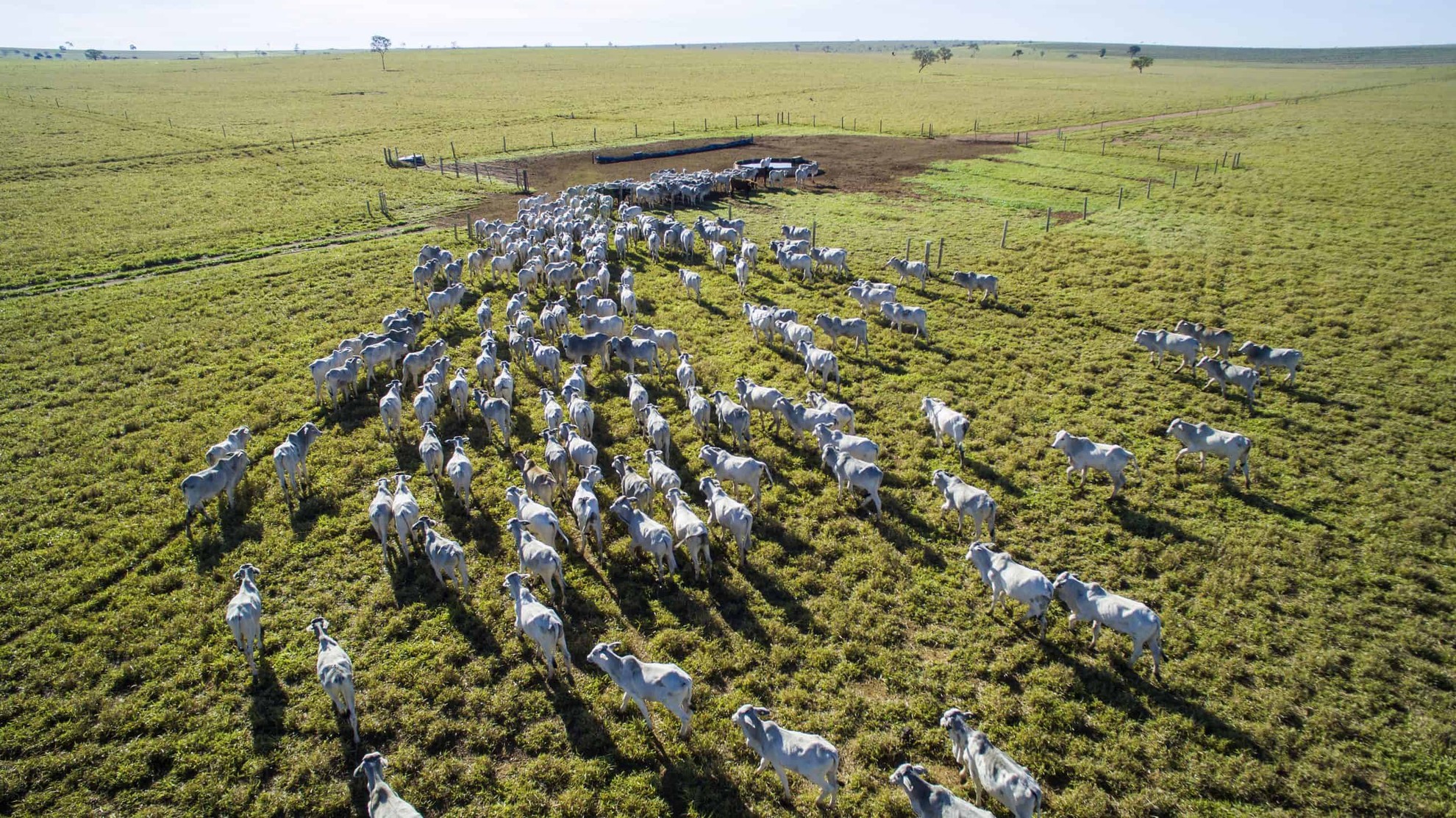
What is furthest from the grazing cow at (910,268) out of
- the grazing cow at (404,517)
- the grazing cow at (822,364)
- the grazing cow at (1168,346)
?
the grazing cow at (404,517)

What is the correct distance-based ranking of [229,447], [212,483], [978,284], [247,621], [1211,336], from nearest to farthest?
[247,621] < [212,483] < [229,447] < [1211,336] < [978,284]

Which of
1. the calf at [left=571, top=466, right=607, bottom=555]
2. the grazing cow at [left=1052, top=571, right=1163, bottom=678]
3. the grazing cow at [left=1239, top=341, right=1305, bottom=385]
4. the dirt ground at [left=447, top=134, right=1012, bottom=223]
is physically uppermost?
the dirt ground at [left=447, top=134, right=1012, bottom=223]

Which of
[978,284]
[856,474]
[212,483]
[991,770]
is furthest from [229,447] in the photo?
[978,284]

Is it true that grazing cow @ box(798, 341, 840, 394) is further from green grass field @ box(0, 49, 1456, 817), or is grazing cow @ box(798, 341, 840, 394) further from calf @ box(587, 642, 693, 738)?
calf @ box(587, 642, 693, 738)

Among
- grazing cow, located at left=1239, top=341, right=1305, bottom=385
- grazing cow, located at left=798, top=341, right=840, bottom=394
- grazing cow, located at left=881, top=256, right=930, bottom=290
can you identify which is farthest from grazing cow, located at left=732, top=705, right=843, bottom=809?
grazing cow, located at left=881, top=256, right=930, bottom=290

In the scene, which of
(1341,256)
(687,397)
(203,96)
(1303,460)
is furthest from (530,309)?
(203,96)

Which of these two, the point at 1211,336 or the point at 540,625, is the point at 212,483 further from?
the point at 1211,336

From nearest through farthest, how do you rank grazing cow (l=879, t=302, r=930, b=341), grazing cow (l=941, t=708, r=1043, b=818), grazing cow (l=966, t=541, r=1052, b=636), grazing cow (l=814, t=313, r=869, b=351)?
grazing cow (l=941, t=708, r=1043, b=818), grazing cow (l=966, t=541, r=1052, b=636), grazing cow (l=814, t=313, r=869, b=351), grazing cow (l=879, t=302, r=930, b=341)
